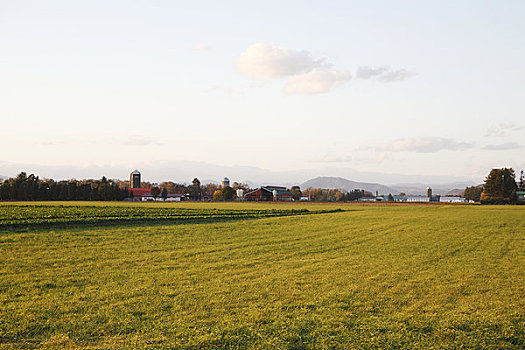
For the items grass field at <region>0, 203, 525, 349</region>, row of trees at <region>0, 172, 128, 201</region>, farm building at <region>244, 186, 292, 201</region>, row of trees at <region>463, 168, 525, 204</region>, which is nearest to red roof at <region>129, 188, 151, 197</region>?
row of trees at <region>0, 172, 128, 201</region>

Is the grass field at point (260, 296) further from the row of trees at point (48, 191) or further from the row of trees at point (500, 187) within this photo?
the row of trees at point (48, 191)

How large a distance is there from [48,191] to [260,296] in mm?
124090

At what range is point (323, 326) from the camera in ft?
28.6

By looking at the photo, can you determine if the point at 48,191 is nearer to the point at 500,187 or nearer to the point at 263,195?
the point at 263,195

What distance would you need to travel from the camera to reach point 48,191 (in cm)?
11938

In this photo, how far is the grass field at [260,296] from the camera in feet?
26.7

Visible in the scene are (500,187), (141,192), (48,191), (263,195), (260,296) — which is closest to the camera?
(260,296)

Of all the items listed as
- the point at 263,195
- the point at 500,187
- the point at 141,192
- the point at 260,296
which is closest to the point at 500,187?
the point at 500,187

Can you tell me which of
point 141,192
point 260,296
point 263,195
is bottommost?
point 260,296

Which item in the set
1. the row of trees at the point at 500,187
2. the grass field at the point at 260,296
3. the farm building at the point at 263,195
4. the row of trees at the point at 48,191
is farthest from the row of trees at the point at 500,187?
the row of trees at the point at 48,191

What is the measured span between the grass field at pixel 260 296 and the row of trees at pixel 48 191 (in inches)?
4224

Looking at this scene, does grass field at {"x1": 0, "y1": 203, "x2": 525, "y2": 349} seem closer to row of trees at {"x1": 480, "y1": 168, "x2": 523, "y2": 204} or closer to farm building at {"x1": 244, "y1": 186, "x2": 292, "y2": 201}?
row of trees at {"x1": 480, "y1": 168, "x2": 523, "y2": 204}

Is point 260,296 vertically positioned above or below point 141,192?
below

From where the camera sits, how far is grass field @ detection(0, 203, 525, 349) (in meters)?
8.12
